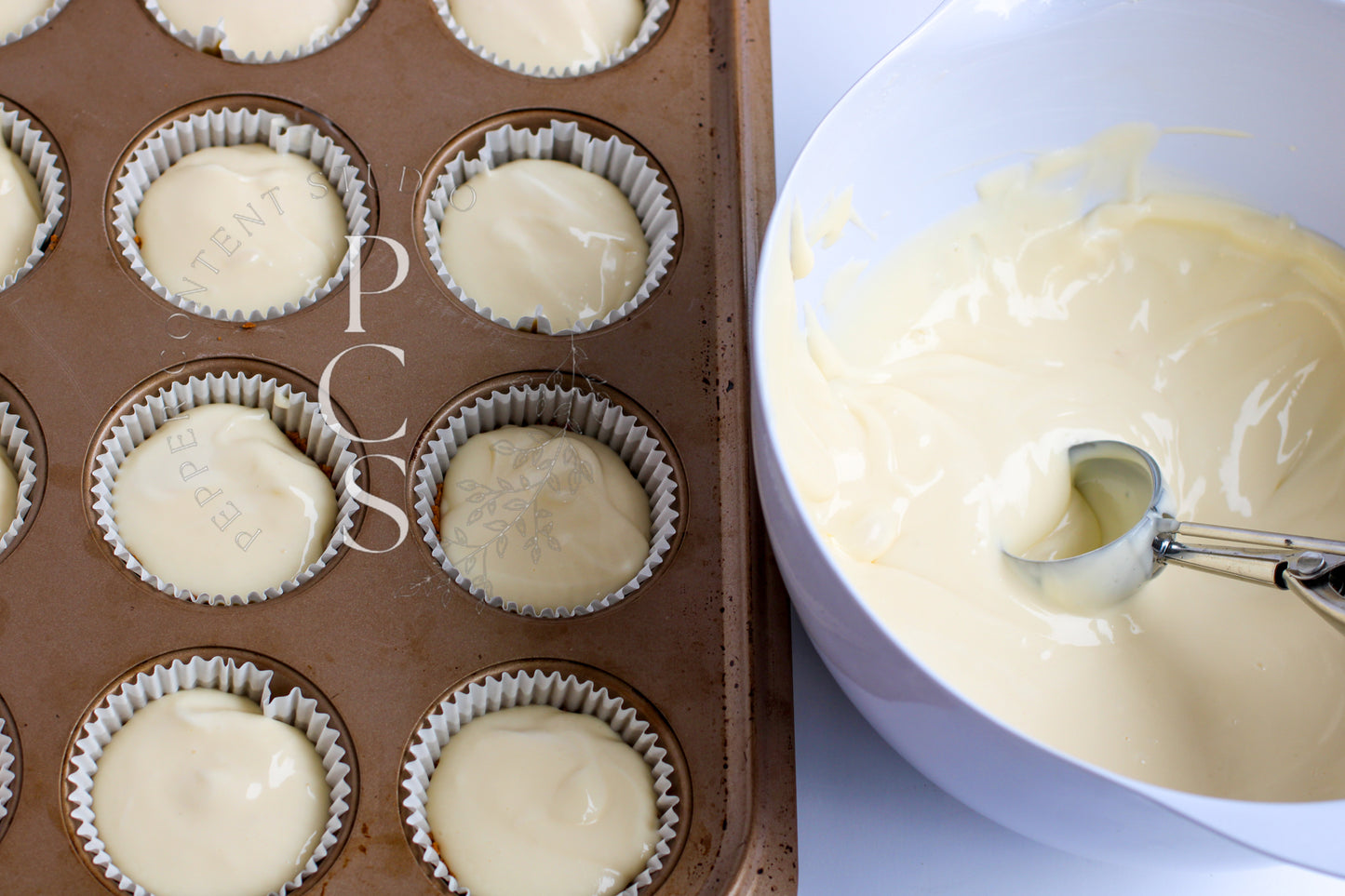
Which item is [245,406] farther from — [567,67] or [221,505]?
[567,67]

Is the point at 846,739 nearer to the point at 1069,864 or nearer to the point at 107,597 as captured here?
the point at 1069,864

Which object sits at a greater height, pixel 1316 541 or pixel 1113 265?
pixel 1113 265

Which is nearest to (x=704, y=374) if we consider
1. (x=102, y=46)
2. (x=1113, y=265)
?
(x=1113, y=265)

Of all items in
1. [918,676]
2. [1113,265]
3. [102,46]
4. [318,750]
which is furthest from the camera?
[102,46]

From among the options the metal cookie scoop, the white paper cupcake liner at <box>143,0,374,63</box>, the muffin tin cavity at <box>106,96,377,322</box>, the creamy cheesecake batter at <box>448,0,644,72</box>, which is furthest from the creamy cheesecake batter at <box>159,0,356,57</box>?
the metal cookie scoop

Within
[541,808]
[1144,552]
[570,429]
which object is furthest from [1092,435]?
[541,808]

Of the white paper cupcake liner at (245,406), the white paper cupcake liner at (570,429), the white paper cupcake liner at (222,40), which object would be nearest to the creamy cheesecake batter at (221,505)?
the white paper cupcake liner at (245,406)
